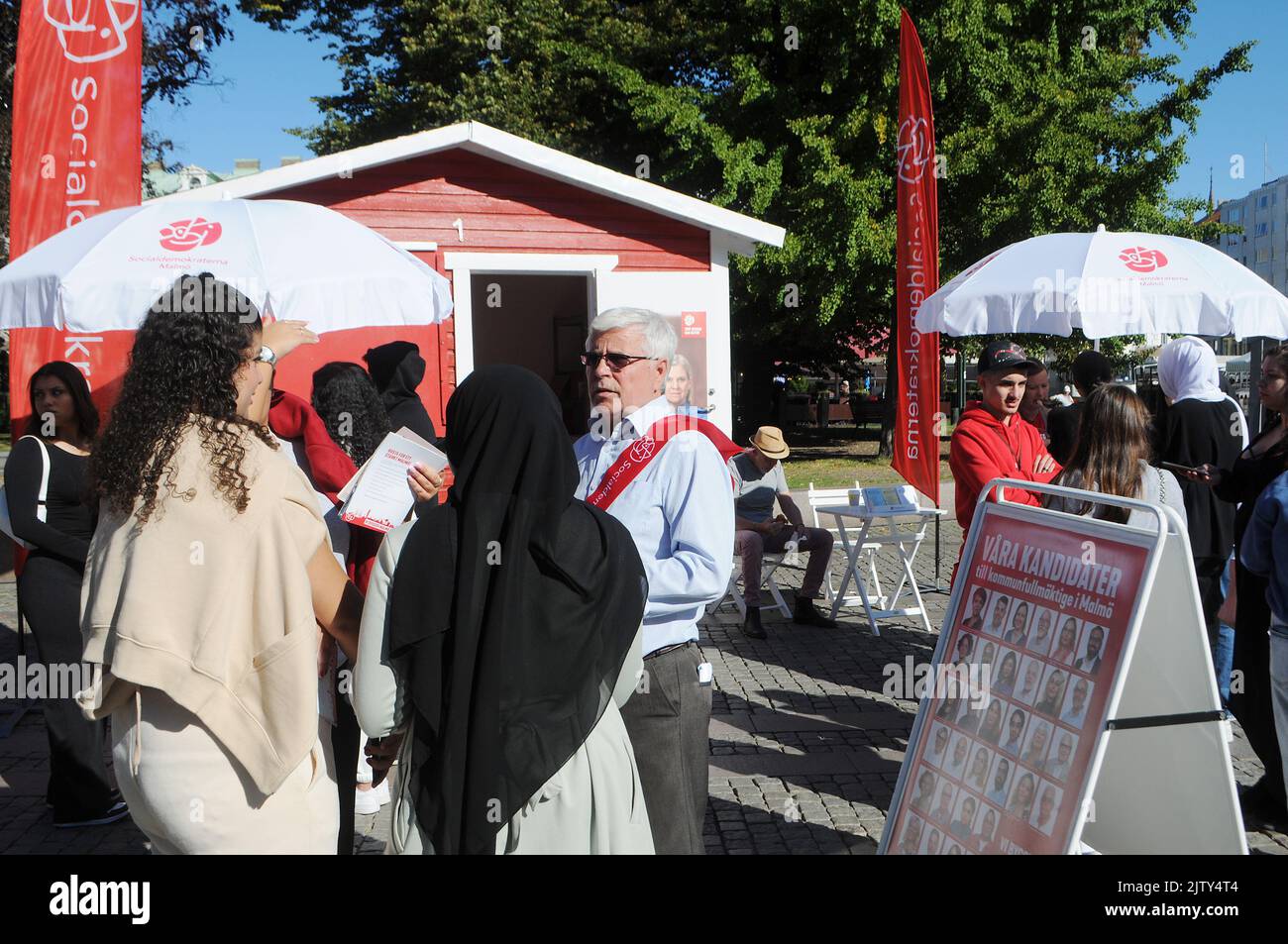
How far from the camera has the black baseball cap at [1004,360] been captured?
5402mm

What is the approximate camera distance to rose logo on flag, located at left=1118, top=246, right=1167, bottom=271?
630 centimetres

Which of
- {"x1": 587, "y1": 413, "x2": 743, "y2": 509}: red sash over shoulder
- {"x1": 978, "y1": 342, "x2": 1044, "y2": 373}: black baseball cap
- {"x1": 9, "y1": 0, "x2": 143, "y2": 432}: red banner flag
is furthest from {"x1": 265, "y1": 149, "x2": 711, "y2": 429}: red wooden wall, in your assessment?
{"x1": 587, "y1": 413, "x2": 743, "y2": 509}: red sash over shoulder

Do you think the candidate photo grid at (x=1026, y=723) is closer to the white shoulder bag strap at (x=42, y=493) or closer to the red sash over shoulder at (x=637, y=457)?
the red sash over shoulder at (x=637, y=457)

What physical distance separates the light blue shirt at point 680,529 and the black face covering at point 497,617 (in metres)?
0.62

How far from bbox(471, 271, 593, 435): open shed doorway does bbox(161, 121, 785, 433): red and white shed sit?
13.4ft

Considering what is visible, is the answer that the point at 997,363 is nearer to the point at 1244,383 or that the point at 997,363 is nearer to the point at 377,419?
the point at 377,419

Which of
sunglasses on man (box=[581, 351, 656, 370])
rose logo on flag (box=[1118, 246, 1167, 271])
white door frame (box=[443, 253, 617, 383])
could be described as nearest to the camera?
sunglasses on man (box=[581, 351, 656, 370])

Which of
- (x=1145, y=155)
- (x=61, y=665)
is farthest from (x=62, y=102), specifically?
(x=1145, y=155)

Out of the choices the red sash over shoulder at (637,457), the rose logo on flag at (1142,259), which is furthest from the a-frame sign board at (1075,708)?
the rose logo on flag at (1142,259)

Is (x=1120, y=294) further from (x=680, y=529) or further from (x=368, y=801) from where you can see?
(x=368, y=801)

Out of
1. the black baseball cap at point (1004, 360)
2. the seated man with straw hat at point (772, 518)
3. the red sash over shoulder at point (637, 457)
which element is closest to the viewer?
the red sash over shoulder at point (637, 457)

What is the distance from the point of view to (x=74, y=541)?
4805mm

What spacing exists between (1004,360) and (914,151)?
A: 4.50 meters

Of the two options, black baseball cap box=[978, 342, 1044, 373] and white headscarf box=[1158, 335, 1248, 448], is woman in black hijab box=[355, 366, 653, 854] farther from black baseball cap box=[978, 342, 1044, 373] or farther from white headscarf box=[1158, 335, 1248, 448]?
white headscarf box=[1158, 335, 1248, 448]
